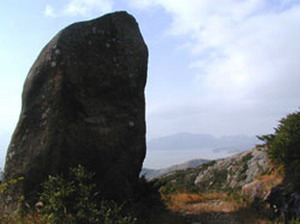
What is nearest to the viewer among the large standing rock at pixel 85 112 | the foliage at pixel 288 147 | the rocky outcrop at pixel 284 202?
the large standing rock at pixel 85 112

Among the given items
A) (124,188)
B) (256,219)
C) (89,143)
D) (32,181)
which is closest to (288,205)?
(256,219)

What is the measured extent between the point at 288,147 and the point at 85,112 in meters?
6.27

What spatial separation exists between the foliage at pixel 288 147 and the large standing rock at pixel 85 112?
4.40 meters

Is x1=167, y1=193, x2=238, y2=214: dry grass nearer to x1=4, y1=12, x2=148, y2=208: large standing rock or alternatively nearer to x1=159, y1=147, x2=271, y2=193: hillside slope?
x1=159, y1=147, x2=271, y2=193: hillside slope

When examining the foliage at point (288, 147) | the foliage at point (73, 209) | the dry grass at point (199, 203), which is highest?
the foliage at point (288, 147)

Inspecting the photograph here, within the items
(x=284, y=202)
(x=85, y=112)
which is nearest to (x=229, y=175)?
(x=284, y=202)

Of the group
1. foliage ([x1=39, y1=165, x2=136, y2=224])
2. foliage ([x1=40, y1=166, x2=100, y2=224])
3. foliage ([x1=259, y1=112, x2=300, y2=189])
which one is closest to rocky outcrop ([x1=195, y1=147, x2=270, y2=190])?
foliage ([x1=259, y1=112, x2=300, y2=189])

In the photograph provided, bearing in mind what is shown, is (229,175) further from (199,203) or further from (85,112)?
(85,112)

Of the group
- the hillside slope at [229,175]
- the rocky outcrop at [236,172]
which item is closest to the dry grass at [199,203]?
the hillside slope at [229,175]

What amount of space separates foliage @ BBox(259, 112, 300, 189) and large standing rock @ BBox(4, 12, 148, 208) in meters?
4.40

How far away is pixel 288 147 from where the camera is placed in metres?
11.3

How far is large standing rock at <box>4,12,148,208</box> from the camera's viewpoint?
30.3 ft

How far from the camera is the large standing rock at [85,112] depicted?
9.23 m

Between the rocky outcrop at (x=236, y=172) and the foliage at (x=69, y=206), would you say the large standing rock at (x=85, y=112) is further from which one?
the rocky outcrop at (x=236, y=172)
